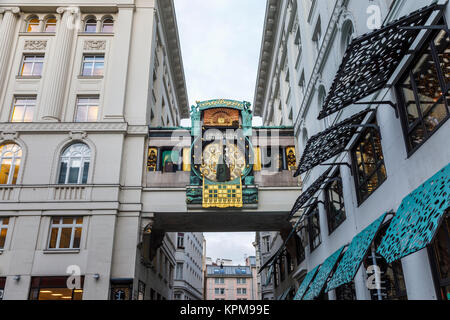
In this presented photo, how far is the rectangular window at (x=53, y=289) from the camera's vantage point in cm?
2020

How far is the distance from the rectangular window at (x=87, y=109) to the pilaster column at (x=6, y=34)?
204 inches

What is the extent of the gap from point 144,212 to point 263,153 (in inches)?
327

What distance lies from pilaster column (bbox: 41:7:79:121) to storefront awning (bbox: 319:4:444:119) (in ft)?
62.5

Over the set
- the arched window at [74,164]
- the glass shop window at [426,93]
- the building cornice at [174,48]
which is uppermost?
the building cornice at [174,48]

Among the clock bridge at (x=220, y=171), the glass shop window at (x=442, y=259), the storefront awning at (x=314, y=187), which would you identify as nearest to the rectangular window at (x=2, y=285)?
the clock bridge at (x=220, y=171)

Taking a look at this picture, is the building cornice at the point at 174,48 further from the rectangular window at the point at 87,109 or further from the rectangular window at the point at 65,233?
the rectangular window at the point at 65,233

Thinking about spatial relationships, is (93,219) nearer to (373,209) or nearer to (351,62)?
(373,209)

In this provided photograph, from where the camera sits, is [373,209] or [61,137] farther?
[61,137]

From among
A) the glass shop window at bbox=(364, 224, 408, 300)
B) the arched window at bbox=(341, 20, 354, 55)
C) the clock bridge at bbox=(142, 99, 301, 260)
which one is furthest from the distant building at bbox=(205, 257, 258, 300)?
the glass shop window at bbox=(364, 224, 408, 300)

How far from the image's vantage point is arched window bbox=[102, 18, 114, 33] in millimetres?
27766

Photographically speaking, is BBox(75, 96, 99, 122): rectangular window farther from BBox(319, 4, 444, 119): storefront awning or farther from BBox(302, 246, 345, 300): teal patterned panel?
BBox(319, 4, 444, 119): storefront awning
